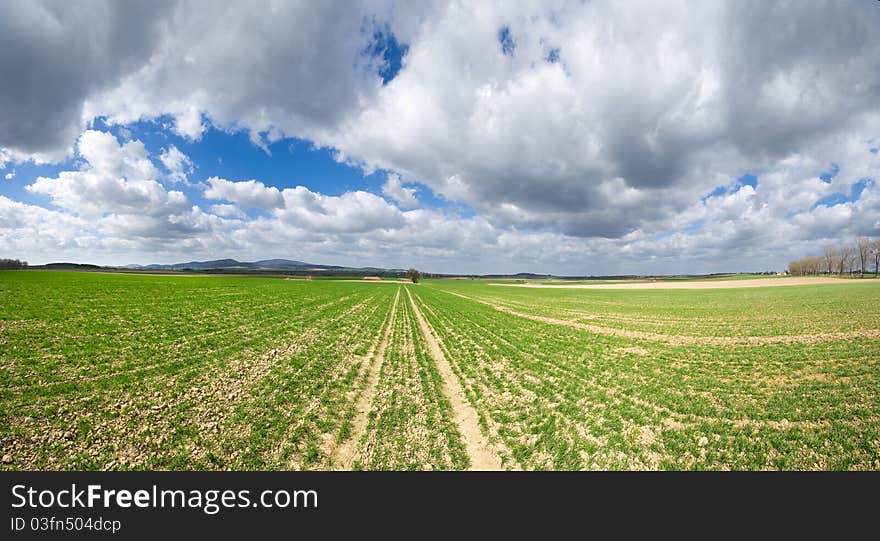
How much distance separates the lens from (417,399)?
11273 mm

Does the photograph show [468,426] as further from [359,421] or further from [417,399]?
[359,421]

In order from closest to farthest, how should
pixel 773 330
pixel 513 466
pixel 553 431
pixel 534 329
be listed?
1. pixel 513 466
2. pixel 553 431
3. pixel 773 330
4. pixel 534 329

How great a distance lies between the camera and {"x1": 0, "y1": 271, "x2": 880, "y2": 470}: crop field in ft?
24.4

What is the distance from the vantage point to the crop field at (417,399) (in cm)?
745

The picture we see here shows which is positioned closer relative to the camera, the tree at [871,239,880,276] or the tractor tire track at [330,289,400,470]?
the tractor tire track at [330,289,400,470]

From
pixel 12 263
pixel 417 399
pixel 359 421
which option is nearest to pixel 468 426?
pixel 417 399

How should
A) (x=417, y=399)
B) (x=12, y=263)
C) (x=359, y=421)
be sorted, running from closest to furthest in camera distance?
1. (x=359, y=421)
2. (x=417, y=399)
3. (x=12, y=263)

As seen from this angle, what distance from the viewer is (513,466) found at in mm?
7379

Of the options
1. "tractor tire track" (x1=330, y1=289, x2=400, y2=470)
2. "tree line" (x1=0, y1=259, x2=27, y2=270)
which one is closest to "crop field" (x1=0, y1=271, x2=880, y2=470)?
"tractor tire track" (x1=330, y1=289, x2=400, y2=470)

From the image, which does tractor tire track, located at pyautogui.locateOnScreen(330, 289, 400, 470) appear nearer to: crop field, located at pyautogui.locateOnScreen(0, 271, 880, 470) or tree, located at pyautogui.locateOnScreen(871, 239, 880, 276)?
crop field, located at pyautogui.locateOnScreen(0, 271, 880, 470)

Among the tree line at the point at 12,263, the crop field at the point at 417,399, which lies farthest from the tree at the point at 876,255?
the tree line at the point at 12,263

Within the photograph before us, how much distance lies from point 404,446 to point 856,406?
14.3 m
